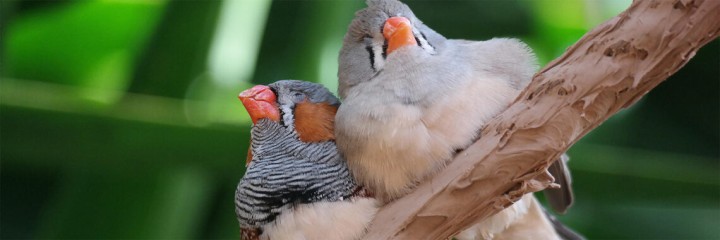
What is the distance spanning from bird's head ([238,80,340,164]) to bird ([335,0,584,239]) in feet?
→ 0.14

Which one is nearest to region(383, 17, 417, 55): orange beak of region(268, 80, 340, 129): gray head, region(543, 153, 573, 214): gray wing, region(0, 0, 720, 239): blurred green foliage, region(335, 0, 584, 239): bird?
region(335, 0, 584, 239): bird

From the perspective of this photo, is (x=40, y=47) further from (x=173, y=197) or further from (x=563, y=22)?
(x=563, y=22)

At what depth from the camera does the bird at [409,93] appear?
1100 mm

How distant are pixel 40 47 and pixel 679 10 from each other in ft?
6.22

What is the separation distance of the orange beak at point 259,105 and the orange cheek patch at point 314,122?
37 millimetres

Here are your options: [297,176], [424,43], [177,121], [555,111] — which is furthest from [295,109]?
[177,121]

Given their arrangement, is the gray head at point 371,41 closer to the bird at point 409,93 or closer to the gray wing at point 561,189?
the bird at point 409,93

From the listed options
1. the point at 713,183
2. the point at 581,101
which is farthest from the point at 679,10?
the point at 713,183

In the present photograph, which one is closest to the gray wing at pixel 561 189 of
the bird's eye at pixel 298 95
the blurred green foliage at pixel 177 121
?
the bird's eye at pixel 298 95

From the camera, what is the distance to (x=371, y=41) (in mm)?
1199

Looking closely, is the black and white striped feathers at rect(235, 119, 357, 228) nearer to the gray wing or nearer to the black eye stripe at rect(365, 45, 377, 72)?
the black eye stripe at rect(365, 45, 377, 72)

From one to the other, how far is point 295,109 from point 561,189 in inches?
18.9

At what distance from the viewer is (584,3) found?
2166 millimetres

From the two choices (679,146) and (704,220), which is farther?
(679,146)
